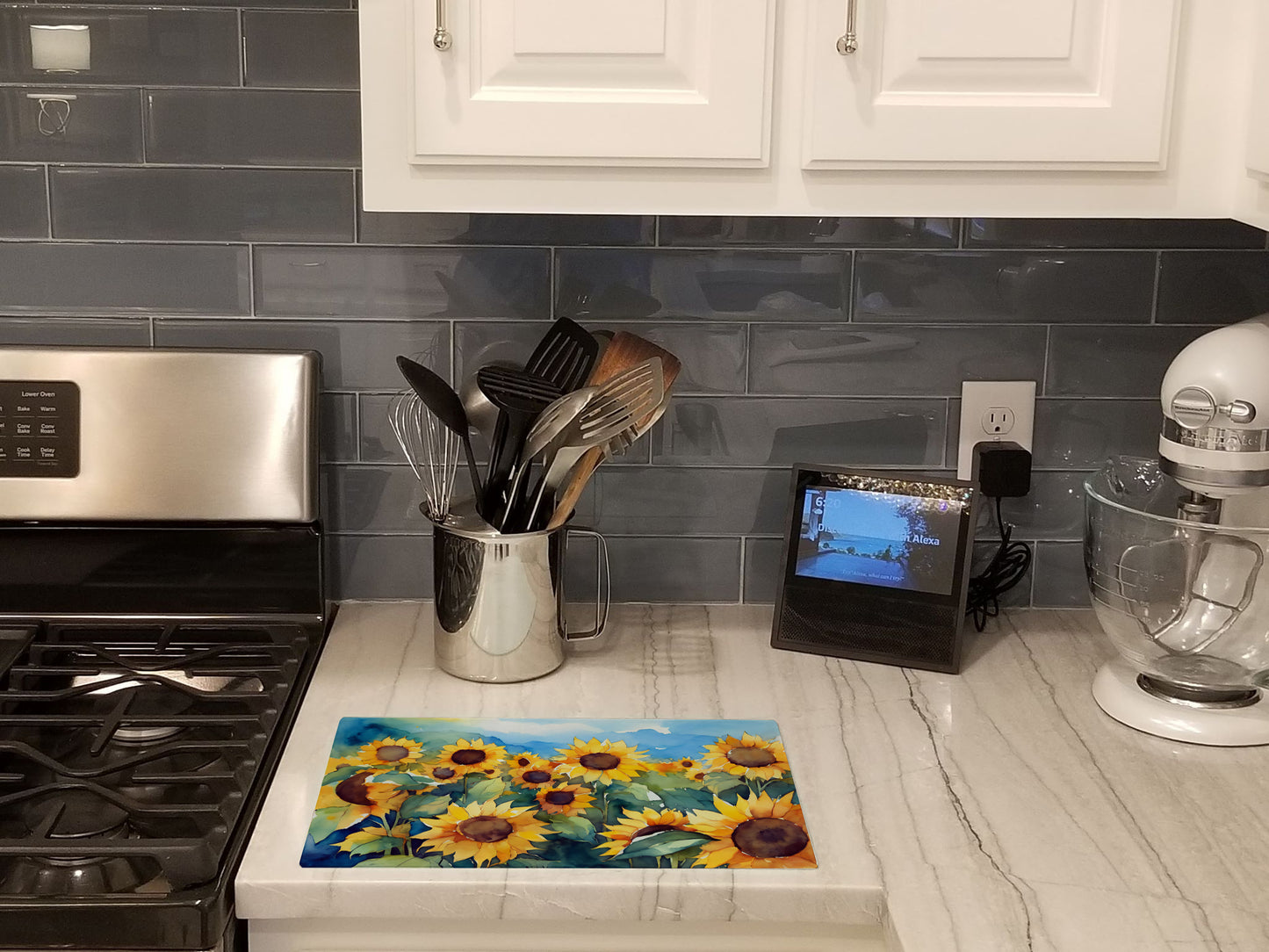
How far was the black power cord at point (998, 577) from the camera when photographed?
4.98 ft

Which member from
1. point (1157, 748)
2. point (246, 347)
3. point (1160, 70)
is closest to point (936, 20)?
point (1160, 70)

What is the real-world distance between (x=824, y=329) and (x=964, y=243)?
0.18m

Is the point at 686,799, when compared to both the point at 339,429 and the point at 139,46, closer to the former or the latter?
the point at 339,429

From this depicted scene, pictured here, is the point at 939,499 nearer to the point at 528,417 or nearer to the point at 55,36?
the point at 528,417

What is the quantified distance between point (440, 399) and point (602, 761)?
1.27ft

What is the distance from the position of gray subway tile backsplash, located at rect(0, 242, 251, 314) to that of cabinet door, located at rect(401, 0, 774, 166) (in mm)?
423

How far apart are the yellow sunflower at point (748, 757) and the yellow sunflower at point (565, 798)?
0.39 feet

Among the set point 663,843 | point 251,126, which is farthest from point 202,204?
point 663,843

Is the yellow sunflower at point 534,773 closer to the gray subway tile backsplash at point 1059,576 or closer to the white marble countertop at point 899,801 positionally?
the white marble countertop at point 899,801

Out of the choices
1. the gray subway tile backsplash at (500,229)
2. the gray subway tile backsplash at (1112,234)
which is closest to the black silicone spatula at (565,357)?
the gray subway tile backsplash at (500,229)

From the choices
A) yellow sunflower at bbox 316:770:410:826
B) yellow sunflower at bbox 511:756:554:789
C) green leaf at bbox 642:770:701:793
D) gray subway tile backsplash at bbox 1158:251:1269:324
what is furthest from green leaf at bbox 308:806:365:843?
gray subway tile backsplash at bbox 1158:251:1269:324

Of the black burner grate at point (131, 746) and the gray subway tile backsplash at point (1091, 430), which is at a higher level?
the gray subway tile backsplash at point (1091, 430)

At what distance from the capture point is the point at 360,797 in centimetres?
112

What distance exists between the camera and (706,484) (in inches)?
60.3
